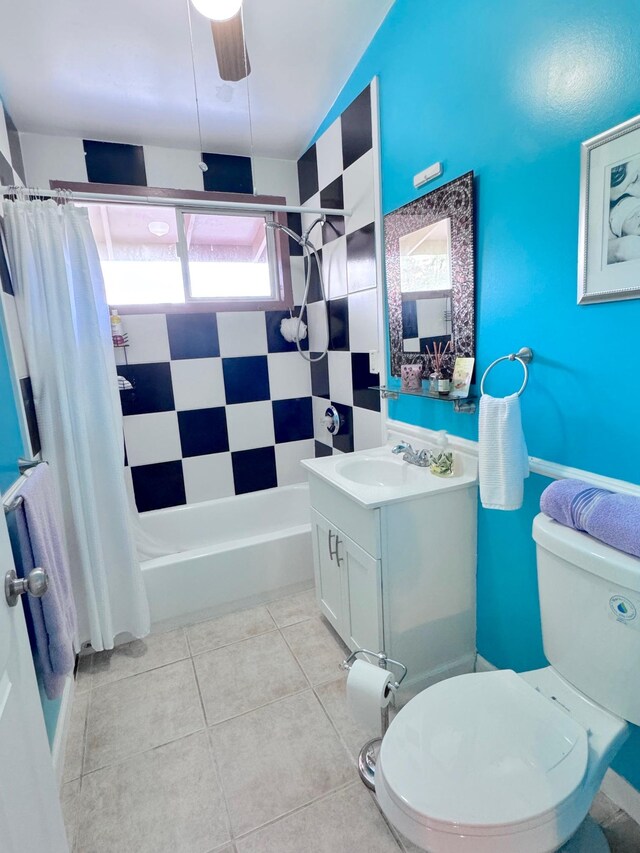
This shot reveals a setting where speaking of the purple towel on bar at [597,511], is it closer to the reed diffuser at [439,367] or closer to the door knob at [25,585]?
the reed diffuser at [439,367]

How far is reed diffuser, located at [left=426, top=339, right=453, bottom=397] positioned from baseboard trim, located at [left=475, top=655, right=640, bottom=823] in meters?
1.21

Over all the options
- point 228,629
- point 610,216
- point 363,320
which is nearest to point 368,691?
point 228,629

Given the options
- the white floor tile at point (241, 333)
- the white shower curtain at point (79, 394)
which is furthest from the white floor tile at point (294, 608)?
the white floor tile at point (241, 333)

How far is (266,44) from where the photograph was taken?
5.63 ft

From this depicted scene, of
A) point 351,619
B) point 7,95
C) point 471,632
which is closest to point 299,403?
point 351,619

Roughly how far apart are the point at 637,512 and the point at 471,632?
987 mm

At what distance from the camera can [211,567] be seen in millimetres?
2090

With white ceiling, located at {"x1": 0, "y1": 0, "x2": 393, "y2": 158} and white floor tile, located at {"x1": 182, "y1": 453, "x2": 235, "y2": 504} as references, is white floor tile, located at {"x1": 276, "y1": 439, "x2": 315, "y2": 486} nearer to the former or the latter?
white floor tile, located at {"x1": 182, "y1": 453, "x2": 235, "y2": 504}

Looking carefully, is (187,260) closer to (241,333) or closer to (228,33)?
(241,333)

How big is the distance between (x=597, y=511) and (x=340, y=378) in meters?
1.64

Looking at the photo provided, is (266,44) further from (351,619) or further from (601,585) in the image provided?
(351,619)

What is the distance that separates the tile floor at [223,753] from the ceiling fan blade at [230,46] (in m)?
2.20

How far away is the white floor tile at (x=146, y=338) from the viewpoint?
2410 millimetres

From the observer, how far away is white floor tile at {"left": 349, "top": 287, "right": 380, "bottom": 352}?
2.05 meters
